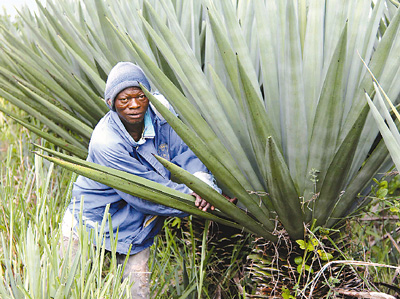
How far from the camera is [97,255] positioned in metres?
1.78

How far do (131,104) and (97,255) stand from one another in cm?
72

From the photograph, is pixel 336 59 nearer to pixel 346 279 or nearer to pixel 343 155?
pixel 343 155

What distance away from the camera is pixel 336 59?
1.87 m

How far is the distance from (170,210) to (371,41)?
1079mm

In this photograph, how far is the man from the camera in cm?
226

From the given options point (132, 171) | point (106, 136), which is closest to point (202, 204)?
point (132, 171)

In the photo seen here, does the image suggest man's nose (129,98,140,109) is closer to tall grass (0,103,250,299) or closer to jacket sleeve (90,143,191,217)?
jacket sleeve (90,143,191,217)

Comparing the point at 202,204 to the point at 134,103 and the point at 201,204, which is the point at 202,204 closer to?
the point at 201,204

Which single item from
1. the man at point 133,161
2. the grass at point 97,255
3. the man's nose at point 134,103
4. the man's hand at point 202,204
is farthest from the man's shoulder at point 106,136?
the man's hand at point 202,204

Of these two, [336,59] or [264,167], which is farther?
[264,167]

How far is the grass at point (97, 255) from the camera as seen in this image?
5.84ft

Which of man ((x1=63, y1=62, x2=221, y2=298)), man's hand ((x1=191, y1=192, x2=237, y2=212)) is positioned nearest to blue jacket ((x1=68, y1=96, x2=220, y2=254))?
man ((x1=63, y1=62, x2=221, y2=298))

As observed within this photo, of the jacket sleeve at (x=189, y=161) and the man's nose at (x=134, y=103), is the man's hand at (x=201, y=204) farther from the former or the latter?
the man's nose at (x=134, y=103)

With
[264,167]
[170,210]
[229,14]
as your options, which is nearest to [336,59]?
[264,167]
